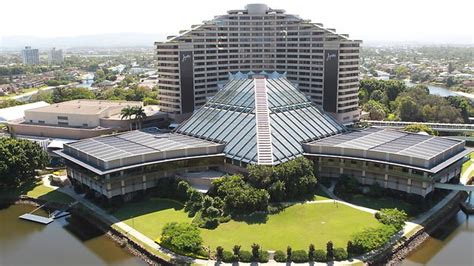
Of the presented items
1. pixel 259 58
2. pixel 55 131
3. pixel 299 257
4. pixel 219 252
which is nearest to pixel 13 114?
pixel 55 131

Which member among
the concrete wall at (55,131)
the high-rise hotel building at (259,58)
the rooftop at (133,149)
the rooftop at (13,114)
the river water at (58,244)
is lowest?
the river water at (58,244)

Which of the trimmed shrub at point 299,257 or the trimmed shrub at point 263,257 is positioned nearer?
the trimmed shrub at point 299,257

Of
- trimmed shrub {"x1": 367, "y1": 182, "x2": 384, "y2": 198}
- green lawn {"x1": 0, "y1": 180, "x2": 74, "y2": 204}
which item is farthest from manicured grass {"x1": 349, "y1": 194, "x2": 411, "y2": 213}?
green lawn {"x1": 0, "y1": 180, "x2": 74, "y2": 204}

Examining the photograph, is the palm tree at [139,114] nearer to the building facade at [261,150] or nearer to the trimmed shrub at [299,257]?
the building facade at [261,150]

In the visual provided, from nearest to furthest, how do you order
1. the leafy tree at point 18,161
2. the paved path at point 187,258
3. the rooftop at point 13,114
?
1. the paved path at point 187,258
2. the leafy tree at point 18,161
3. the rooftop at point 13,114

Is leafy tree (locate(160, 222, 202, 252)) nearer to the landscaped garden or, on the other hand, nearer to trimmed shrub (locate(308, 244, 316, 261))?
the landscaped garden

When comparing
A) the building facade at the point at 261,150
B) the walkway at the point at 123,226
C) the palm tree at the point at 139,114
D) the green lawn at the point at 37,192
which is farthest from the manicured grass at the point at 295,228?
the palm tree at the point at 139,114
